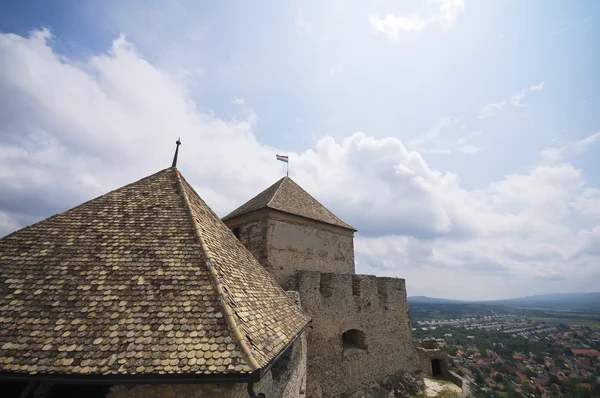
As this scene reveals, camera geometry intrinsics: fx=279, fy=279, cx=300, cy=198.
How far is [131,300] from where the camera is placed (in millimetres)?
3918

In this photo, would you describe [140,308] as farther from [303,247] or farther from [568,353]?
[568,353]

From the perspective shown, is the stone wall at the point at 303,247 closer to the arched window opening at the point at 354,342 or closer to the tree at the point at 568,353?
the arched window opening at the point at 354,342

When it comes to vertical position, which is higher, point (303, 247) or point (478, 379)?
point (303, 247)


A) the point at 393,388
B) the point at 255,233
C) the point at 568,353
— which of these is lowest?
A: the point at 568,353

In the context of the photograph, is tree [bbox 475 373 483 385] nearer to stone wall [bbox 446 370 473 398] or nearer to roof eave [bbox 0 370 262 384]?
stone wall [bbox 446 370 473 398]

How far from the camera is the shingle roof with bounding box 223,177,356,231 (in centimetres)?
1312

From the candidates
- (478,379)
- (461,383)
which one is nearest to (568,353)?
(478,379)

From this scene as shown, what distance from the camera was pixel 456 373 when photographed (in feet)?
55.7

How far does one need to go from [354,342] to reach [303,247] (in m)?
5.23

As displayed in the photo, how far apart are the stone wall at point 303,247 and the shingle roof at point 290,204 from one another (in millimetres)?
307

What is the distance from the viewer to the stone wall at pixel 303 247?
40.0 ft

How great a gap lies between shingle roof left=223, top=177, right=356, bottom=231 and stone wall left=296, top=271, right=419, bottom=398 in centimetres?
309

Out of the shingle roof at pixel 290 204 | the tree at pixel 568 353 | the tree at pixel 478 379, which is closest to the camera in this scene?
the shingle roof at pixel 290 204

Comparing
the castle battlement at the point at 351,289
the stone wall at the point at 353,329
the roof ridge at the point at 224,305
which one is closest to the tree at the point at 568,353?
the stone wall at the point at 353,329
